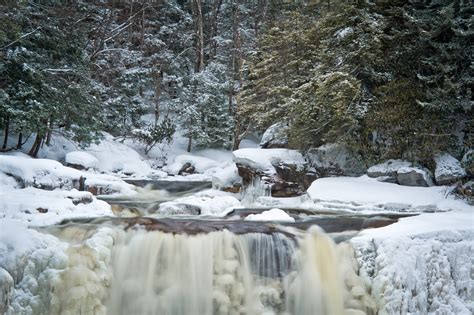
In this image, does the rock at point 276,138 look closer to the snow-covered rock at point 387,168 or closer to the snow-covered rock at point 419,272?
the snow-covered rock at point 387,168

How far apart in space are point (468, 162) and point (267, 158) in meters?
4.20

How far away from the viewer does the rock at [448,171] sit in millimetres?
7355

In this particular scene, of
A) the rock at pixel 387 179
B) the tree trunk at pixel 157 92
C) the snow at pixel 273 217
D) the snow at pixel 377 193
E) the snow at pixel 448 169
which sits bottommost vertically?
the snow at pixel 273 217

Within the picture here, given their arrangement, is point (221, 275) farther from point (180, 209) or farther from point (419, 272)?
point (180, 209)

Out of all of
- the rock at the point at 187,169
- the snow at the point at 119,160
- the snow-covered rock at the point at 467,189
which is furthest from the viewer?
the rock at the point at 187,169

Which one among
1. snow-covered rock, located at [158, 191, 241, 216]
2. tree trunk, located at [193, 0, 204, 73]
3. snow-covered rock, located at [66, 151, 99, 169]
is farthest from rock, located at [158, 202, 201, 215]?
tree trunk, located at [193, 0, 204, 73]

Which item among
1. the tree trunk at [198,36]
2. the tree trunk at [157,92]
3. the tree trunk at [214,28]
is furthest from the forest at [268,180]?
the tree trunk at [214,28]

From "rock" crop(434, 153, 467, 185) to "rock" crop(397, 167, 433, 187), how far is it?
203mm

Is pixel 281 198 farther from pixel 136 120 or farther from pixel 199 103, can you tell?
pixel 136 120

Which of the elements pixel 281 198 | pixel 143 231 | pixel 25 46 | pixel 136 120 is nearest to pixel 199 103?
pixel 136 120

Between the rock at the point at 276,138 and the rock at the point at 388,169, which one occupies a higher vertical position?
the rock at the point at 276,138

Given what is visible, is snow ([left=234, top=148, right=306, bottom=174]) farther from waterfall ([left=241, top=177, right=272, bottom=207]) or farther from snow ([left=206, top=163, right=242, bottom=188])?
snow ([left=206, top=163, right=242, bottom=188])

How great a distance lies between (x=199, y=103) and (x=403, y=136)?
10.2m

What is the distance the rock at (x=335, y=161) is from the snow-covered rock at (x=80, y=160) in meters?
7.33
